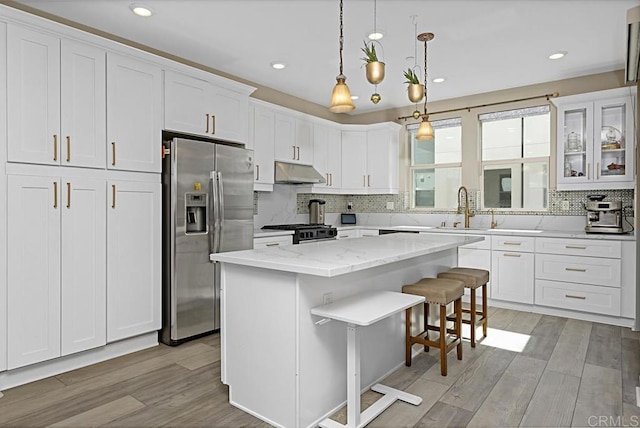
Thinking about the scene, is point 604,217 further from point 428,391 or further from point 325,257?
point 325,257

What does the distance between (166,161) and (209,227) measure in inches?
26.3

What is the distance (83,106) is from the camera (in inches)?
114

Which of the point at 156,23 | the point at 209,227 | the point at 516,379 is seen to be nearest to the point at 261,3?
the point at 156,23

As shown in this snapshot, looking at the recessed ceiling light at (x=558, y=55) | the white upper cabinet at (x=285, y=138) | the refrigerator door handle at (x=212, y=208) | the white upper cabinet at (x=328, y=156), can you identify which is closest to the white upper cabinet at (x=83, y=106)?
the refrigerator door handle at (x=212, y=208)

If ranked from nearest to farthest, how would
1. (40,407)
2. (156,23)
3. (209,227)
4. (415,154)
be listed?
(40,407), (156,23), (209,227), (415,154)

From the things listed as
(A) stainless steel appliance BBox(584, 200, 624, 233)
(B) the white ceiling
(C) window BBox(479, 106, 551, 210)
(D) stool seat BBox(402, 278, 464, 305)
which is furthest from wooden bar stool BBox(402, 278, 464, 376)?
(C) window BBox(479, 106, 551, 210)

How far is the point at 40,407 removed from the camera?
2340 millimetres

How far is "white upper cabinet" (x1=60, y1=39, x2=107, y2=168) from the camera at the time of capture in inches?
110

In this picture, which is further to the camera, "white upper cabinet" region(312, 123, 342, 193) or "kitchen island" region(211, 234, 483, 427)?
"white upper cabinet" region(312, 123, 342, 193)

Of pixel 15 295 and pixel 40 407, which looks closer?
pixel 40 407

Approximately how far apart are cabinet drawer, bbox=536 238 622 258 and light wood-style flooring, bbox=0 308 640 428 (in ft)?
2.91

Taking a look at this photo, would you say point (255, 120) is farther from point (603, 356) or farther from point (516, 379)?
point (603, 356)

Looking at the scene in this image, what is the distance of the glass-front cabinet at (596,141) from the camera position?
4145mm

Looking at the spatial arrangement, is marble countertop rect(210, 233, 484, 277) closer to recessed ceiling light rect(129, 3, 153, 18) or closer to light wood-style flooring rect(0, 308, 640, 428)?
light wood-style flooring rect(0, 308, 640, 428)
